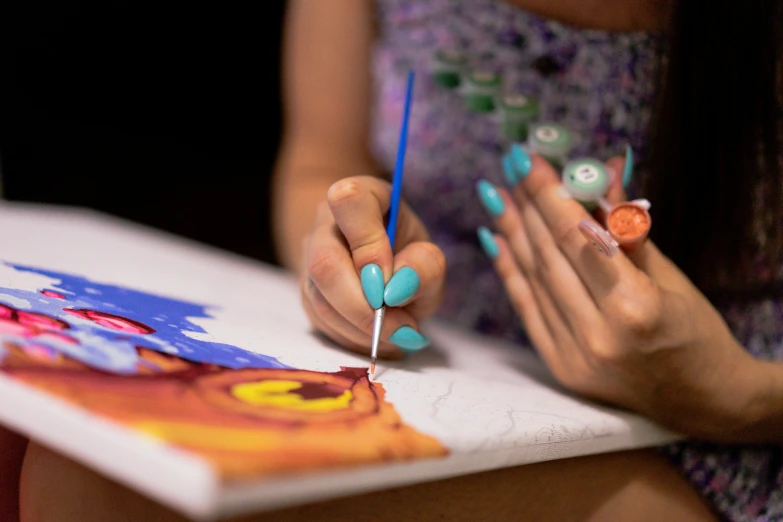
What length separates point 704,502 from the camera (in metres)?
0.42

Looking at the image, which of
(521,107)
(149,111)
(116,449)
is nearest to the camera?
(116,449)

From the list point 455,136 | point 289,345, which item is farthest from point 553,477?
point 455,136

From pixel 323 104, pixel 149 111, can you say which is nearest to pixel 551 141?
pixel 323 104

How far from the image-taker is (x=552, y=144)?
1.58ft

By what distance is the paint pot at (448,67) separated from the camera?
1.93 feet

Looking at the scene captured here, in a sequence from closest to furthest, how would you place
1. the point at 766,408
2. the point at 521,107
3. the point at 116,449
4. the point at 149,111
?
the point at 116,449 → the point at 766,408 → the point at 521,107 → the point at 149,111

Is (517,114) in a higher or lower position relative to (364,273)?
higher

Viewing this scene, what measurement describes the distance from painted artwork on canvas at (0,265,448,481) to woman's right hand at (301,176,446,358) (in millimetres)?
42

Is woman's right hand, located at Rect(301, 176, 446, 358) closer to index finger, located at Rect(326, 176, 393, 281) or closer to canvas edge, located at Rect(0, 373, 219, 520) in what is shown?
index finger, located at Rect(326, 176, 393, 281)

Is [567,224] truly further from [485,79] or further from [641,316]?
[485,79]

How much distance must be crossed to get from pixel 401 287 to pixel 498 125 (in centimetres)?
28

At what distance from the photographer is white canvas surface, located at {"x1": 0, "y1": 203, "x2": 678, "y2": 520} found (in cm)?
21

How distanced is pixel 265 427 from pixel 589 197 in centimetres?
28

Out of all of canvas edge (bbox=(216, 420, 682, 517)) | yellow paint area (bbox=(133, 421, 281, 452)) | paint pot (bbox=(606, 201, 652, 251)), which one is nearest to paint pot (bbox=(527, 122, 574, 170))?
paint pot (bbox=(606, 201, 652, 251))
